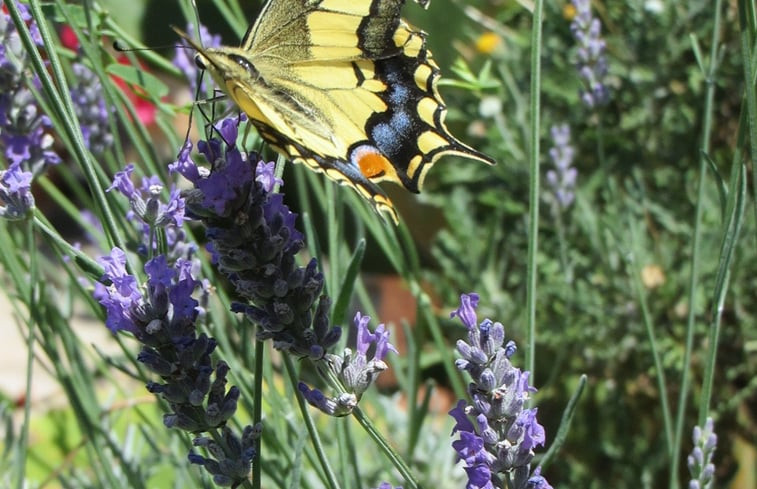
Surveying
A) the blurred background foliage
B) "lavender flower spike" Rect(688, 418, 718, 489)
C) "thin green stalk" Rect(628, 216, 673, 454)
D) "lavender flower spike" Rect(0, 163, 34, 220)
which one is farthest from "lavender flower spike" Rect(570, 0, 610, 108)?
"lavender flower spike" Rect(0, 163, 34, 220)

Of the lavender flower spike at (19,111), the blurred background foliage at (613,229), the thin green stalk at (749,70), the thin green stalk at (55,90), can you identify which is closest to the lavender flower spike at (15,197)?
the thin green stalk at (55,90)

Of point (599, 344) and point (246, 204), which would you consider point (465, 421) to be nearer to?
point (246, 204)

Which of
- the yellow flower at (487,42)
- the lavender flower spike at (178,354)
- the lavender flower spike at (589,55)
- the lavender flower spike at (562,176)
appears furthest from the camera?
the yellow flower at (487,42)

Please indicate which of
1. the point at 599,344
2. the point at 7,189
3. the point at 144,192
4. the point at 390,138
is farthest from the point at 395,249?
the point at 599,344

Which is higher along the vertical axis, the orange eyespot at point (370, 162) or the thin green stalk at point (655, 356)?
the orange eyespot at point (370, 162)

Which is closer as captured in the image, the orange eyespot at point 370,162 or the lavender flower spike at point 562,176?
the orange eyespot at point 370,162

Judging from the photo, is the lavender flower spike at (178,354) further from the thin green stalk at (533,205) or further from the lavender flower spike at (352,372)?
the thin green stalk at (533,205)
